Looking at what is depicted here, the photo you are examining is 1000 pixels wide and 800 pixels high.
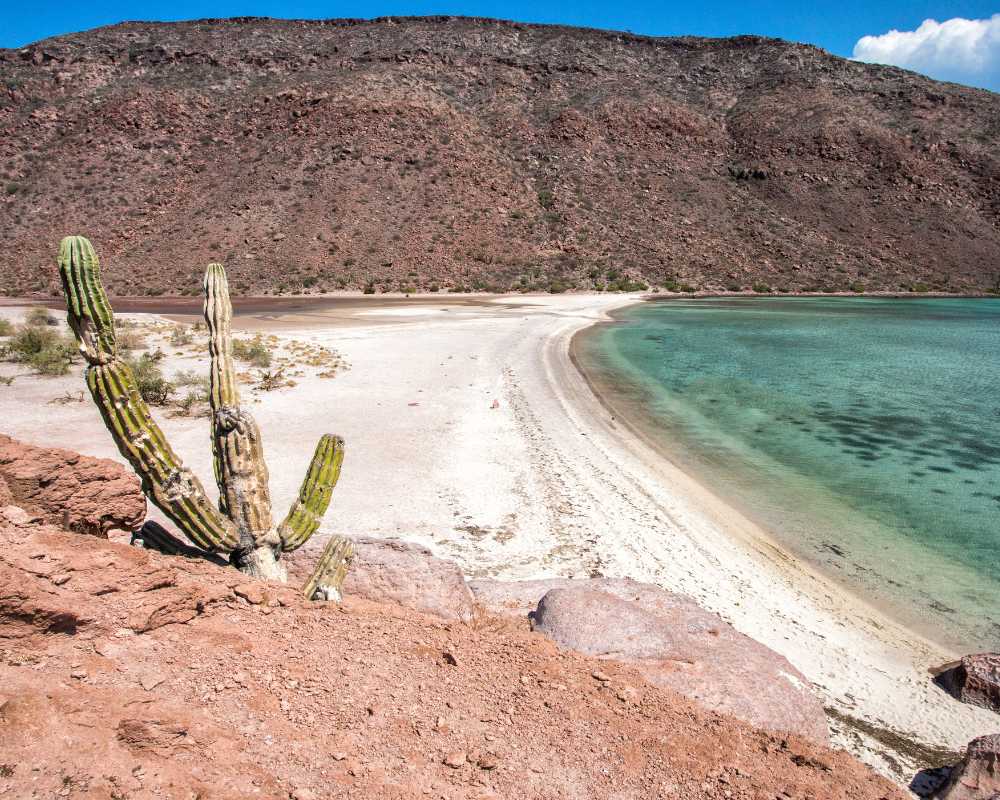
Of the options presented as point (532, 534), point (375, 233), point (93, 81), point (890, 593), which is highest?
point (93, 81)

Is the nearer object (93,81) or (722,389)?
(722,389)

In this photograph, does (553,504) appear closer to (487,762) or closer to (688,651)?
(688,651)

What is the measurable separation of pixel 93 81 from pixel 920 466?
252 ft

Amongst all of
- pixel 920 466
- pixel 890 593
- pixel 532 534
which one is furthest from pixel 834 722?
pixel 920 466

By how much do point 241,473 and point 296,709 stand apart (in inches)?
93.8

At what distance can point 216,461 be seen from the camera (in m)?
Answer: 5.02

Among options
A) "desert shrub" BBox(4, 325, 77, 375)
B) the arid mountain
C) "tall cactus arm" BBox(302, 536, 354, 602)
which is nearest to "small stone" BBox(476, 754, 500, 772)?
"tall cactus arm" BBox(302, 536, 354, 602)

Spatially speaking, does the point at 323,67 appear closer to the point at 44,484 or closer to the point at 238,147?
the point at 238,147

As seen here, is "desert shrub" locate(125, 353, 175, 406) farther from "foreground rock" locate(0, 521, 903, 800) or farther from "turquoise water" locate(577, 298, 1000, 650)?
"foreground rock" locate(0, 521, 903, 800)

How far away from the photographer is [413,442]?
1032 centimetres

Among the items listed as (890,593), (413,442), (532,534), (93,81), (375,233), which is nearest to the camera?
(890,593)

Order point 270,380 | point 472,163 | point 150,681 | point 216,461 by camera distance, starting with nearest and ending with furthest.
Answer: point 150,681, point 216,461, point 270,380, point 472,163

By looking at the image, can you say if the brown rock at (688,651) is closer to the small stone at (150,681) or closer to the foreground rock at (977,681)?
the foreground rock at (977,681)

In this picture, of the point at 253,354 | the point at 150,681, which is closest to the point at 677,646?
the point at 150,681
